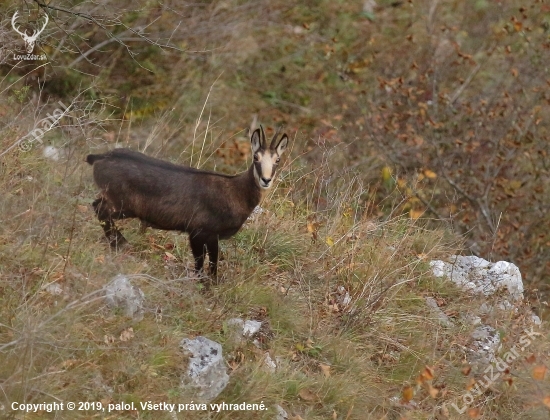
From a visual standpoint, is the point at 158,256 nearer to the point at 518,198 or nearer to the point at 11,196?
the point at 11,196

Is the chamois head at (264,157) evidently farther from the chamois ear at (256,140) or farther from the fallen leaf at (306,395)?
the fallen leaf at (306,395)

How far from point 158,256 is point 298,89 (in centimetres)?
906

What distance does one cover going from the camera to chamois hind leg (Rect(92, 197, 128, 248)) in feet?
24.3

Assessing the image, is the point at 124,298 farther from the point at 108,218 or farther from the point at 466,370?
the point at 466,370

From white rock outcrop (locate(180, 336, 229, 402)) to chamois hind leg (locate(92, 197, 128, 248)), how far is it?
4.02 feet

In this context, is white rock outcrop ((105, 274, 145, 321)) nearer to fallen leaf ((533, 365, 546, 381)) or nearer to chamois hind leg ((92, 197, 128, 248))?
chamois hind leg ((92, 197, 128, 248))

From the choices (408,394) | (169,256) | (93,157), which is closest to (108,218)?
(93,157)

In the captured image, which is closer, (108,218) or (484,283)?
(108,218)

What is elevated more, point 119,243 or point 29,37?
point 29,37

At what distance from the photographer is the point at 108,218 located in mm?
7422

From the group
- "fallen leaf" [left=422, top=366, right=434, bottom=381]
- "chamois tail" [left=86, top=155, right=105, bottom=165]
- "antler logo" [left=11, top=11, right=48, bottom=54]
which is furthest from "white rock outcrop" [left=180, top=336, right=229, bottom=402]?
"antler logo" [left=11, top=11, right=48, bottom=54]

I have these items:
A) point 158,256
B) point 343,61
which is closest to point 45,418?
point 158,256

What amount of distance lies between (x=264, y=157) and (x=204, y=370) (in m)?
1.98

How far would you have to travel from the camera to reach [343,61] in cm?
1669
